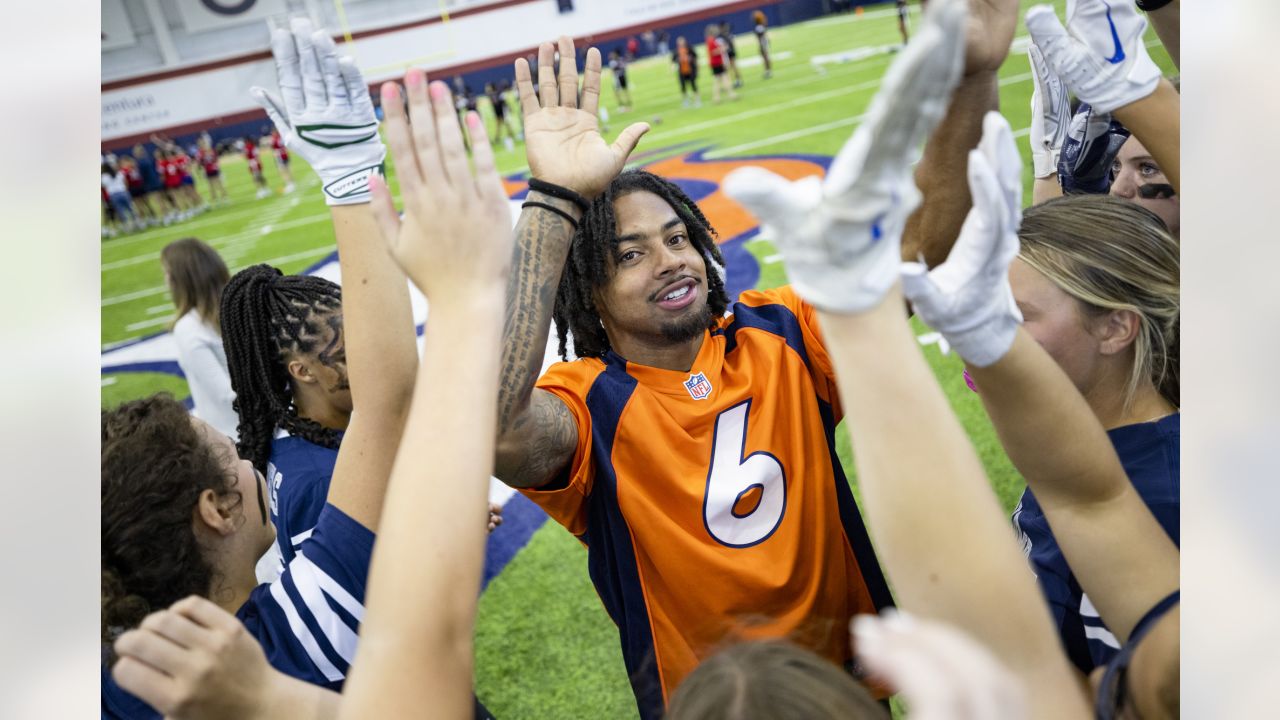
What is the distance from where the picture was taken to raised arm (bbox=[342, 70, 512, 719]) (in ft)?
3.03

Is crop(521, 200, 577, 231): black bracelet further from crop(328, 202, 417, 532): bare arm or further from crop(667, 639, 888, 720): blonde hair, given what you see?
crop(667, 639, 888, 720): blonde hair

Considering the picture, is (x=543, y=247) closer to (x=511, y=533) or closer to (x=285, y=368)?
(x=285, y=368)

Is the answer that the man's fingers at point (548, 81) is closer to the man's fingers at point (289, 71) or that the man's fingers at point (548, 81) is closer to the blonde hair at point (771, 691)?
the man's fingers at point (289, 71)

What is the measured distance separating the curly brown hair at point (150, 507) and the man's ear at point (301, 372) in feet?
2.62

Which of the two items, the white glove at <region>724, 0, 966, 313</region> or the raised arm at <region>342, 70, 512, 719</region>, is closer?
the white glove at <region>724, 0, 966, 313</region>

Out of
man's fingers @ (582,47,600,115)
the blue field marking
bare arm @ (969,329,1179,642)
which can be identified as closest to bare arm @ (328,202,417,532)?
man's fingers @ (582,47,600,115)

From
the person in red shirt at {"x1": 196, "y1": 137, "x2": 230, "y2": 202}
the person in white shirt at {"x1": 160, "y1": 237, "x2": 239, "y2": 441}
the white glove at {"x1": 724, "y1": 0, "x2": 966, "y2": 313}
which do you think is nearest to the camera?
the white glove at {"x1": 724, "y1": 0, "x2": 966, "y2": 313}

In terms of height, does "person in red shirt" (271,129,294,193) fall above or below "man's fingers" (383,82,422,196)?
below

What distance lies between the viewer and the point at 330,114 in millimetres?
1506

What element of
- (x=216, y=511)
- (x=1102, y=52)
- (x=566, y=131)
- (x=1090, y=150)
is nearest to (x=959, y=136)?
(x=1102, y=52)

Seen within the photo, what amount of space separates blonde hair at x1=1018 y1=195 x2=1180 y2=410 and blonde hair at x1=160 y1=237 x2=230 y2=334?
356cm

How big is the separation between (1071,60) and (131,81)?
1132 inches
